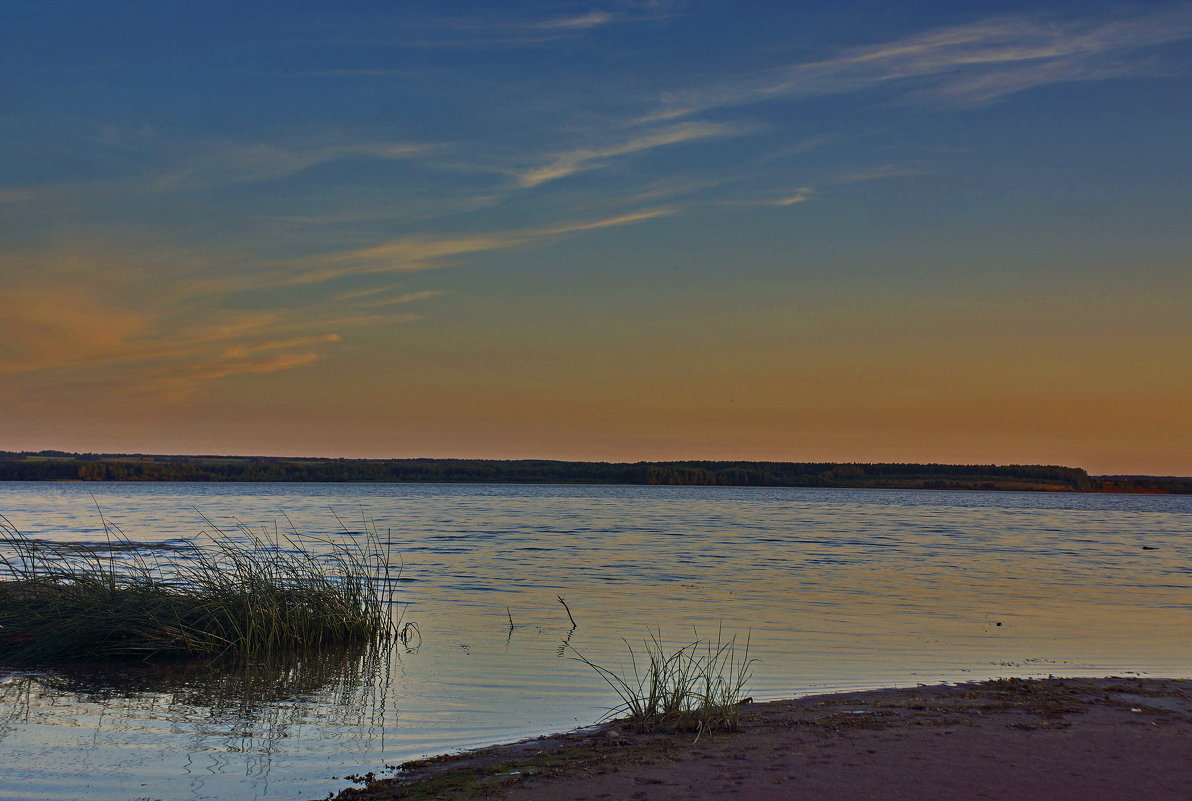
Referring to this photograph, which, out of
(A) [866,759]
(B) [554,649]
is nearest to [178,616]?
(B) [554,649]

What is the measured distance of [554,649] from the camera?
13164mm

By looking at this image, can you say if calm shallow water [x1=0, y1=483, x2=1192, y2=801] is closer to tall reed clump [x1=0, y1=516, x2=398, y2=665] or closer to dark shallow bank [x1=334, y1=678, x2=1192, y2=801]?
tall reed clump [x1=0, y1=516, x2=398, y2=665]

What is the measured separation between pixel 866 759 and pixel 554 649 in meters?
6.75

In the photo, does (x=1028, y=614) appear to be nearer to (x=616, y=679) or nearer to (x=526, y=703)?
(x=616, y=679)

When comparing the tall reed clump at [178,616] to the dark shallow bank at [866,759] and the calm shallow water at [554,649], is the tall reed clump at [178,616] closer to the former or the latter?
the calm shallow water at [554,649]

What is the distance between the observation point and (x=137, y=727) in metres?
8.70

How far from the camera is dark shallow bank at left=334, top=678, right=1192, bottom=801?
20.5ft

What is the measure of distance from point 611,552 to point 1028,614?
1389 cm

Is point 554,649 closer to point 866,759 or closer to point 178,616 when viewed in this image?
point 178,616

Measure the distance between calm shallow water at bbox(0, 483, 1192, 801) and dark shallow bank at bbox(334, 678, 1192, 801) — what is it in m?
1.12

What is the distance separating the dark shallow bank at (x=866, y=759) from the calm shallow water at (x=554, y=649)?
1122 mm

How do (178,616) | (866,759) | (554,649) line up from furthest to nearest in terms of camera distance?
(554,649) → (178,616) → (866,759)

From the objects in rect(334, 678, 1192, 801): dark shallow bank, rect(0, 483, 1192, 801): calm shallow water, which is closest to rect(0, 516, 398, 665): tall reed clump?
rect(0, 483, 1192, 801): calm shallow water

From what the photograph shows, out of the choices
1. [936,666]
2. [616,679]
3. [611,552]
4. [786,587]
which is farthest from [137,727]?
[611,552]
